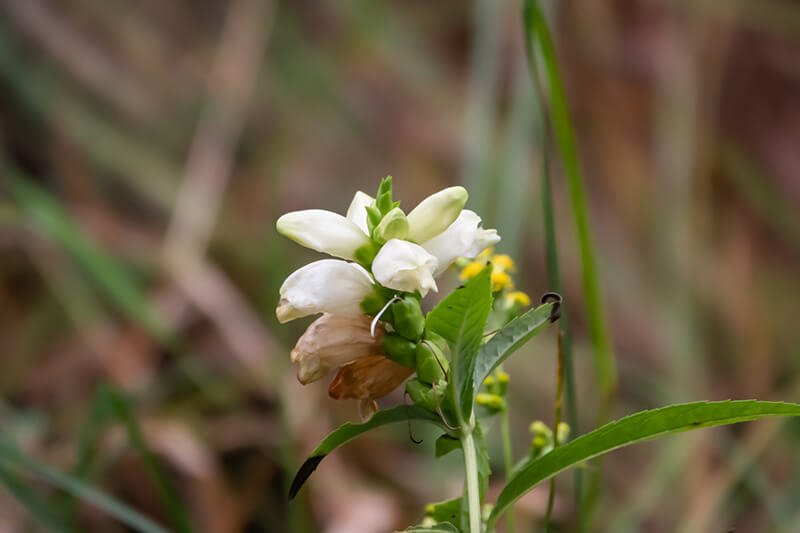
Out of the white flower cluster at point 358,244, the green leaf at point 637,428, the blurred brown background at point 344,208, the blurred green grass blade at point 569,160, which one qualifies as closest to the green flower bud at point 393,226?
the white flower cluster at point 358,244

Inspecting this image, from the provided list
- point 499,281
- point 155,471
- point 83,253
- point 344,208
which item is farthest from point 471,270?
point 344,208

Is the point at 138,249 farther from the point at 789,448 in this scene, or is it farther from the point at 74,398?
the point at 789,448

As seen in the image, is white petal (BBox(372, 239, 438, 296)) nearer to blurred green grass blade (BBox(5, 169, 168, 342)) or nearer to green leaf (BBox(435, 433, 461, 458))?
green leaf (BBox(435, 433, 461, 458))

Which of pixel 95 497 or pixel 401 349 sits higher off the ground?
Answer: pixel 401 349

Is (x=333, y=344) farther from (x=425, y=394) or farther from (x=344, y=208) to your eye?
(x=344, y=208)

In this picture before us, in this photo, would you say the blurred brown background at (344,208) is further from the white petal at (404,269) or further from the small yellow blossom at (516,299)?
the white petal at (404,269)

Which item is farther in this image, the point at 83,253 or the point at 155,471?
the point at 83,253

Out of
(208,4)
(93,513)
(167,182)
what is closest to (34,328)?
(167,182)
